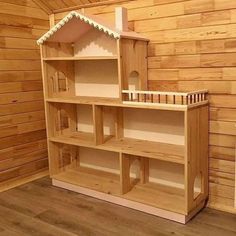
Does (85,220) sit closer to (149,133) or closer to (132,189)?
(132,189)

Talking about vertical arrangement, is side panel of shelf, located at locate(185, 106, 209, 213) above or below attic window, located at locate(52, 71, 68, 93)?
below

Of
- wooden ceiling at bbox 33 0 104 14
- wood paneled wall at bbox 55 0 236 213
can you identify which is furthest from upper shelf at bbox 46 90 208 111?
wooden ceiling at bbox 33 0 104 14

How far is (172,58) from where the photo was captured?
7.74ft

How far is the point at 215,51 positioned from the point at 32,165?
1931 mm

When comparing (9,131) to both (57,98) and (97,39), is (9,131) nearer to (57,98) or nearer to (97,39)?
(57,98)

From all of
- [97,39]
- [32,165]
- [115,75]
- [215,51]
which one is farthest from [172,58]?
[32,165]

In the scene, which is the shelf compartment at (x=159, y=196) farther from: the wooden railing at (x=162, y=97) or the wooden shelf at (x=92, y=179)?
the wooden railing at (x=162, y=97)

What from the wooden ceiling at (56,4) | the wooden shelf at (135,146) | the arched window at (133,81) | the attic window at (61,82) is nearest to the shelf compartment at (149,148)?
the wooden shelf at (135,146)

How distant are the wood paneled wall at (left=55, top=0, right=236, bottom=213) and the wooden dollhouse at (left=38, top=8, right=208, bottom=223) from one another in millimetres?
82

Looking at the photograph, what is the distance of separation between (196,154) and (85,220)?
0.88 meters

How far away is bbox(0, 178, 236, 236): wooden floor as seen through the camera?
2049 millimetres

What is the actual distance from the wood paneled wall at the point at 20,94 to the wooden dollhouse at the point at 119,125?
0.26m

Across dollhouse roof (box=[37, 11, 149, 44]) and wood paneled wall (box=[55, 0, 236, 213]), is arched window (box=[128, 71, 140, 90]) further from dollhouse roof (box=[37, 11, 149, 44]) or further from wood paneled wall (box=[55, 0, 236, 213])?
dollhouse roof (box=[37, 11, 149, 44])

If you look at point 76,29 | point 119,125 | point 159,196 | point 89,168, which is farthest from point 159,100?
point 89,168
